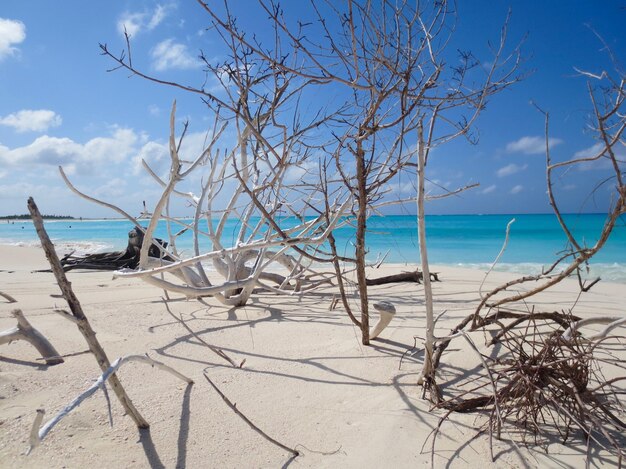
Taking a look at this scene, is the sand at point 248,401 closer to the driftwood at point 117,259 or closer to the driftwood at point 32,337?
the driftwood at point 32,337

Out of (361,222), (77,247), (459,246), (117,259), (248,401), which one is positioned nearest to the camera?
(248,401)

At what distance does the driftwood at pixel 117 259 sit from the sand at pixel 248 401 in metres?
4.60

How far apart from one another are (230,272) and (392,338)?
75.2 inches

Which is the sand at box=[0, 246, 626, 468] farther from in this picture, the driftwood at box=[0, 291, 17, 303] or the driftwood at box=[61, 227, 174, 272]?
the driftwood at box=[61, 227, 174, 272]

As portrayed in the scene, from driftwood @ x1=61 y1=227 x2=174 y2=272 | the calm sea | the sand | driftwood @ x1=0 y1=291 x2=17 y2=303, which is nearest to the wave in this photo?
the calm sea

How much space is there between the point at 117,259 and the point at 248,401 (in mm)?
7685

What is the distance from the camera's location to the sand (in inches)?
61.9

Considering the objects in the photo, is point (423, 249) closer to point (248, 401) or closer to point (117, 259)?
point (248, 401)

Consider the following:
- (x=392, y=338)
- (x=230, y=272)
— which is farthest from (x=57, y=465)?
(x=230, y=272)

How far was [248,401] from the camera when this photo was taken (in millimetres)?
2016

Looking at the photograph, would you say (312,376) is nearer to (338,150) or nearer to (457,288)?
(338,150)

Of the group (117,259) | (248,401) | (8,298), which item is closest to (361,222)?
(248,401)

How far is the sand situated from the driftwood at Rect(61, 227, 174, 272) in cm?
460

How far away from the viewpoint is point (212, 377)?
228 cm
